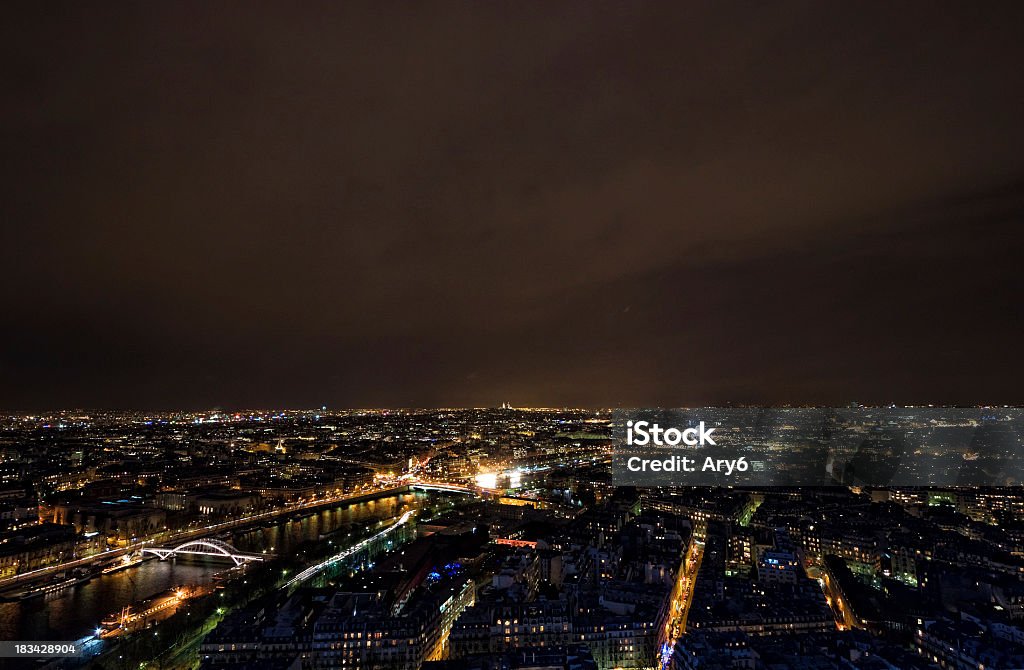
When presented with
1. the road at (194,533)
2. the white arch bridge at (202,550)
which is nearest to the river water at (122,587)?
the white arch bridge at (202,550)

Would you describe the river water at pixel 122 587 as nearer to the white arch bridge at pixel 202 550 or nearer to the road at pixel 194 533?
the white arch bridge at pixel 202 550

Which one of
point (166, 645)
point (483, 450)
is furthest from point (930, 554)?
point (483, 450)

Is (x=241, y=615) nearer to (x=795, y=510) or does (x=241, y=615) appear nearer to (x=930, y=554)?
(x=930, y=554)

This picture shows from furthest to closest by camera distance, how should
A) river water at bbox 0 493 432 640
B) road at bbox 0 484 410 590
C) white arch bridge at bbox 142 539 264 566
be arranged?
white arch bridge at bbox 142 539 264 566, road at bbox 0 484 410 590, river water at bbox 0 493 432 640

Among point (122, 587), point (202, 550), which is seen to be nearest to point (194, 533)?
point (202, 550)

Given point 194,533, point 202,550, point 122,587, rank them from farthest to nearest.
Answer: point 194,533, point 202,550, point 122,587

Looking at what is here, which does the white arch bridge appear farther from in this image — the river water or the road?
the road

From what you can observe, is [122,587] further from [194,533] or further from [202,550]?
[194,533]

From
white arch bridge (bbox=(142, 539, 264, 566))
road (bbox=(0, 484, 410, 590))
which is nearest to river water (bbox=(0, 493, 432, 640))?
A: white arch bridge (bbox=(142, 539, 264, 566))
